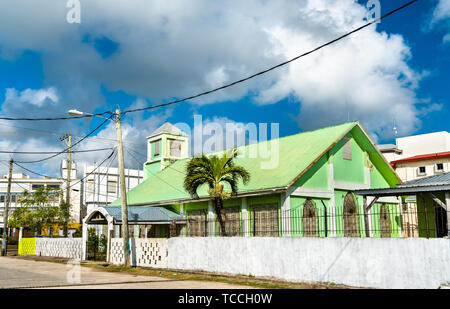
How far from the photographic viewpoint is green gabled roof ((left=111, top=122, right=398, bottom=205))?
23141 mm

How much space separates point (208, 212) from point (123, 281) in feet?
36.1

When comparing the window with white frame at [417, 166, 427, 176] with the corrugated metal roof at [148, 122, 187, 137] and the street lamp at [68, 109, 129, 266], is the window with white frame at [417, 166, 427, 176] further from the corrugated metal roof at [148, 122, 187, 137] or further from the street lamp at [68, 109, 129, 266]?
the street lamp at [68, 109, 129, 266]

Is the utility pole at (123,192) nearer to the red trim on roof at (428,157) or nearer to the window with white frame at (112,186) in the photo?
the red trim on roof at (428,157)

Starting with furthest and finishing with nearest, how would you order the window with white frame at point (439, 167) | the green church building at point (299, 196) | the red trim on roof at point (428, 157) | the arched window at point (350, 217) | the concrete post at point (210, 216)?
1. the window with white frame at point (439, 167)
2. the red trim on roof at point (428, 157)
3. the concrete post at point (210, 216)
4. the arched window at point (350, 217)
5. the green church building at point (299, 196)

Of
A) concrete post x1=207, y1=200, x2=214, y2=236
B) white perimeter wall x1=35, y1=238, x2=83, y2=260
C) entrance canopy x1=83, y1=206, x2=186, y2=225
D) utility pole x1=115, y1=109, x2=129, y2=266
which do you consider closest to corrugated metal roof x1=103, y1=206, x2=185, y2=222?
entrance canopy x1=83, y1=206, x2=186, y2=225

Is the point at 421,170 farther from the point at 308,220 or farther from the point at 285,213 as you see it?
the point at 285,213

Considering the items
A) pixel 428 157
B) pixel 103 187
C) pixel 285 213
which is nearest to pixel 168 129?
pixel 285 213

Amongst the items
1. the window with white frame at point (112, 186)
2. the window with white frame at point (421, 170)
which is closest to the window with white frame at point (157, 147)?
the window with white frame at point (421, 170)

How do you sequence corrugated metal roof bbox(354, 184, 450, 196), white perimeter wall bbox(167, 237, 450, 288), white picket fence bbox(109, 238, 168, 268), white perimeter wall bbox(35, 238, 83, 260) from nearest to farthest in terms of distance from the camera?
1. white perimeter wall bbox(167, 237, 450, 288)
2. corrugated metal roof bbox(354, 184, 450, 196)
3. white picket fence bbox(109, 238, 168, 268)
4. white perimeter wall bbox(35, 238, 83, 260)

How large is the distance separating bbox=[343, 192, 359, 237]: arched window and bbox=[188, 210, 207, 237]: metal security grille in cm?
826

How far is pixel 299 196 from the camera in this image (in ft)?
77.5

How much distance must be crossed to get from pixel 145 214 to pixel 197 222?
322 centimetres

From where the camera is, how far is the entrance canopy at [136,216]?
25.4 m
